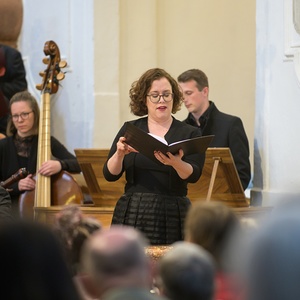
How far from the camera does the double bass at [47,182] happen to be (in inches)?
290

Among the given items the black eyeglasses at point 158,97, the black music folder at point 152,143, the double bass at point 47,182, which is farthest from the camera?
the double bass at point 47,182

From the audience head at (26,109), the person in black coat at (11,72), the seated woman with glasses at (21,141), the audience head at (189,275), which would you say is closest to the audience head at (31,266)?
the audience head at (189,275)

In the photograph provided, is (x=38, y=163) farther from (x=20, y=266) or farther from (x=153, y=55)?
(x=20, y=266)

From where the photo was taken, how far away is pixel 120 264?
2.32 m

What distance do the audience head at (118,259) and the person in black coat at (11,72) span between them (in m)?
6.40

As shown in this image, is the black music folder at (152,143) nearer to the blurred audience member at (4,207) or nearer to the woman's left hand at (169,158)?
the woman's left hand at (169,158)

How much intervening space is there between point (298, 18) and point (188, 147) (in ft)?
8.14

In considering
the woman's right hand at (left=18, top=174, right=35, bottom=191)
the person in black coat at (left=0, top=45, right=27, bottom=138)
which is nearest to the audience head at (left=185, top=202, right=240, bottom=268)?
the woman's right hand at (left=18, top=174, right=35, bottom=191)

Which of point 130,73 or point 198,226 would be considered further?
point 130,73

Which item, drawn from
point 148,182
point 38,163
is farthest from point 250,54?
point 148,182

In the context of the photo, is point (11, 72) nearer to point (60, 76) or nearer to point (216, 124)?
point (60, 76)

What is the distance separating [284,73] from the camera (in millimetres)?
7484

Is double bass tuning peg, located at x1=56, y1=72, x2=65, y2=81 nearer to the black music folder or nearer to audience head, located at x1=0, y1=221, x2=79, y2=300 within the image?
the black music folder

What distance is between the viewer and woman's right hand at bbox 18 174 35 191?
744 centimetres
